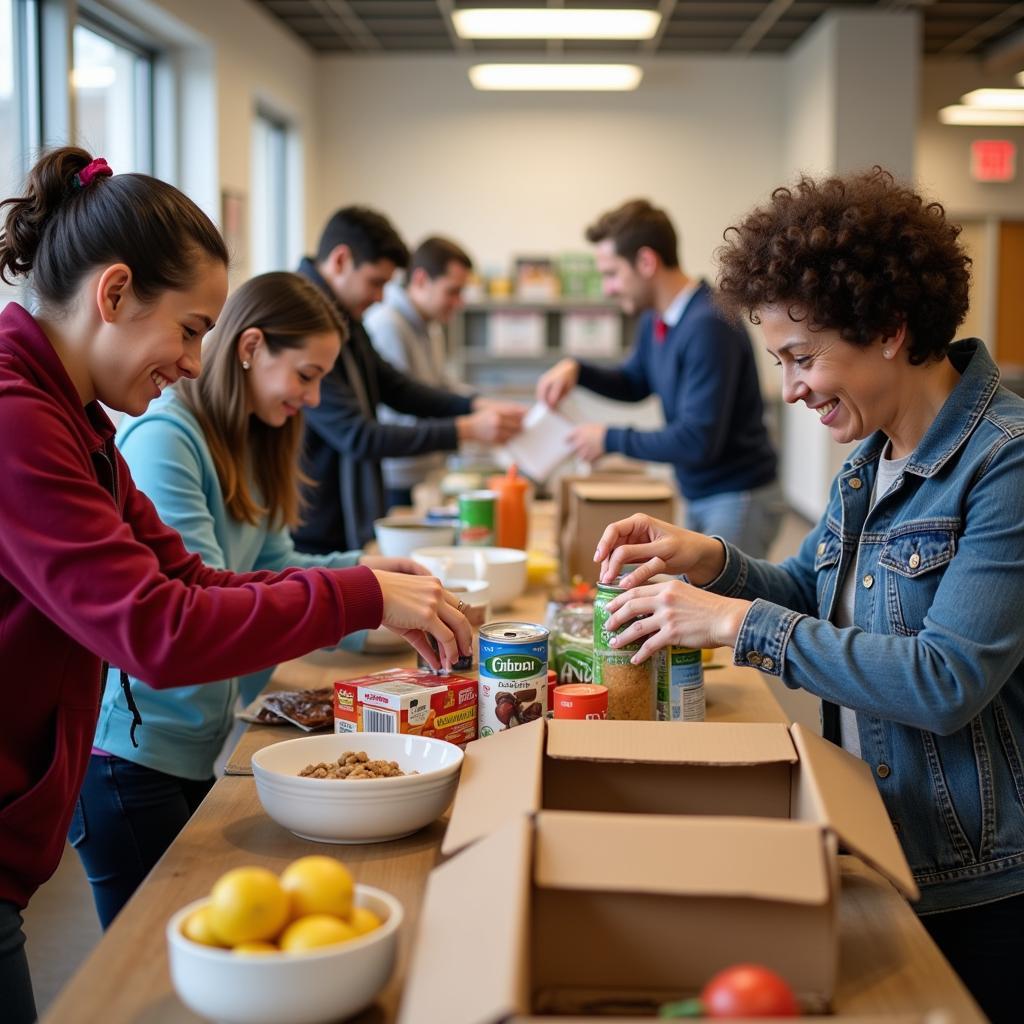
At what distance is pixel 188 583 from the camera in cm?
161

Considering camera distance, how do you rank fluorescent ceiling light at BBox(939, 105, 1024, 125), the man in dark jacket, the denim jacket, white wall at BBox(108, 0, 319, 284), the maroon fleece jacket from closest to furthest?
the maroon fleece jacket → the denim jacket → the man in dark jacket → white wall at BBox(108, 0, 319, 284) → fluorescent ceiling light at BBox(939, 105, 1024, 125)

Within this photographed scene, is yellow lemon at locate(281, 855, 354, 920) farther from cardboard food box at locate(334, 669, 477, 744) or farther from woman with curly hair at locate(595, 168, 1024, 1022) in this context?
woman with curly hair at locate(595, 168, 1024, 1022)

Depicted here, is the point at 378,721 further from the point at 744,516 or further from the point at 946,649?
the point at 744,516

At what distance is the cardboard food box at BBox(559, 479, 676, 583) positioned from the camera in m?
2.64

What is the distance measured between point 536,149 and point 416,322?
4817 millimetres

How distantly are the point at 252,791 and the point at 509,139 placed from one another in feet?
27.1

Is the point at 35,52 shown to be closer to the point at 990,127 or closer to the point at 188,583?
the point at 188,583

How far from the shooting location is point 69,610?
1.17 m

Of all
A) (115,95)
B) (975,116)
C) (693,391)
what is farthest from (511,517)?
(975,116)

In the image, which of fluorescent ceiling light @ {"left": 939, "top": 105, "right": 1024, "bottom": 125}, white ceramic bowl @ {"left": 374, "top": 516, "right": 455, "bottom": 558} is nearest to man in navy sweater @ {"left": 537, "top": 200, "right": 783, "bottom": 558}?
white ceramic bowl @ {"left": 374, "top": 516, "right": 455, "bottom": 558}

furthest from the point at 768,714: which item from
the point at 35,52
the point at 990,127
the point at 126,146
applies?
the point at 990,127

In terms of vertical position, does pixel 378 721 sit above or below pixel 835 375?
below

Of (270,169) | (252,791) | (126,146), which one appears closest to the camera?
Answer: (252,791)

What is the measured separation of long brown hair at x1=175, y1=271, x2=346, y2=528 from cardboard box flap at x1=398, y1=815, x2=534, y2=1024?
1173 mm
